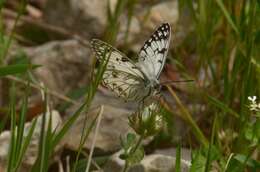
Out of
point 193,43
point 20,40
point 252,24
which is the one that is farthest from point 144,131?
point 20,40

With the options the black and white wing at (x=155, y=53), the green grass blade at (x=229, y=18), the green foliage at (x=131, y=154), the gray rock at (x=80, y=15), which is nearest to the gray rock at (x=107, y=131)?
the black and white wing at (x=155, y=53)

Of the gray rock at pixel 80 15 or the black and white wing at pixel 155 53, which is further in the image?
the gray rock at pixel 80 15

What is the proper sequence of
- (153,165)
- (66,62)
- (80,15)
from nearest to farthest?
1. (153,165)
2. (66,62)
3. (80,15)

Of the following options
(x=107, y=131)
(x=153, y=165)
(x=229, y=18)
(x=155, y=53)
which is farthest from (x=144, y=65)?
(x=107, y=131)

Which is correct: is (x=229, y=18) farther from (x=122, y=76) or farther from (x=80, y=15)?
(x=80, y=15)

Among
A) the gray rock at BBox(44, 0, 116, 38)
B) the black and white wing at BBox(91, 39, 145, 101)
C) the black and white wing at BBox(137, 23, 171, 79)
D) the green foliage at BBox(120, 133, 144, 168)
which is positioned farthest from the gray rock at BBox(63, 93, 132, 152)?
the gray rock at BBox(44, 0, 116, 38)

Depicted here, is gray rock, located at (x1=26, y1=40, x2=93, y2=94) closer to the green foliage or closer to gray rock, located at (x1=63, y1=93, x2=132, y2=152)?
gray rock, located at (x1=63, y1=93, x2=132, y2=152)

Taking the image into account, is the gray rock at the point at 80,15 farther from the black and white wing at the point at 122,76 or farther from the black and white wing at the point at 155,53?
the black and white wing at the point at 155,53
